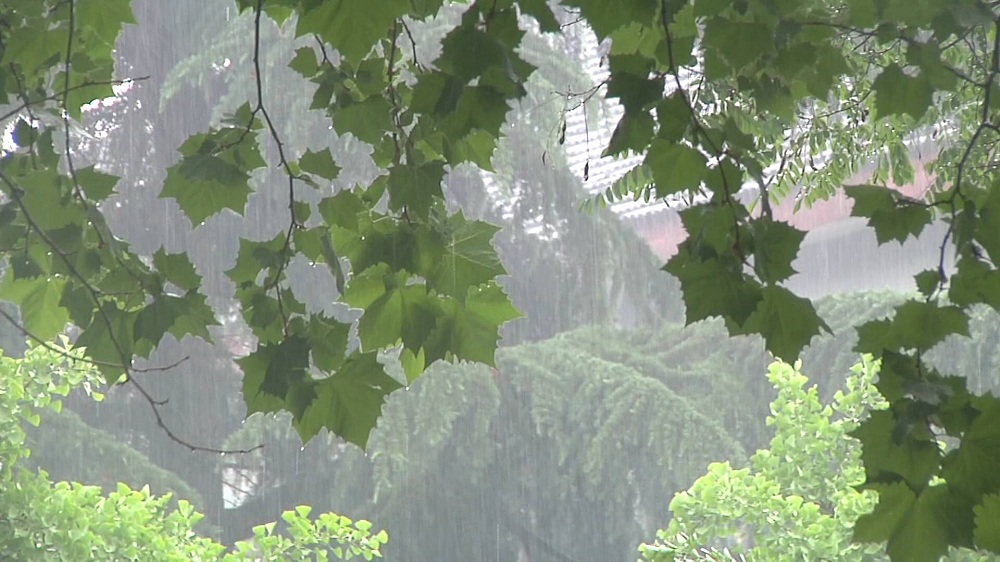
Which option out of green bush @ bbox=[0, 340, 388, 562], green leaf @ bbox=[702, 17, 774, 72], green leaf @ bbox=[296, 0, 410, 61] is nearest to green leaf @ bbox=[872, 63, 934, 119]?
green leaf @ bbox=[702, 17, 774, 72]

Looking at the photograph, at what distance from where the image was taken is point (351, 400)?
716 mm

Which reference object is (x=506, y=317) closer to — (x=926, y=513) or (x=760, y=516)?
(x=926, y=513)

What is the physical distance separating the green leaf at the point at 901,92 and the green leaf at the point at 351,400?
36 centimetres

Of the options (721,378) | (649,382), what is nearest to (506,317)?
(649,382)

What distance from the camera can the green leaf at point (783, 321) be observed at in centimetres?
63

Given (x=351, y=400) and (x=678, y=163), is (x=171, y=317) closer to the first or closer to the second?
(x=351, y=400)

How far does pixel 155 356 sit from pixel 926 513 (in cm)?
790

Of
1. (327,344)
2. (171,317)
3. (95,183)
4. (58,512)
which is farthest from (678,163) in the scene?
(58,512)

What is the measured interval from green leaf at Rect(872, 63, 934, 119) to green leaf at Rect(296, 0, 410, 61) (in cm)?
35

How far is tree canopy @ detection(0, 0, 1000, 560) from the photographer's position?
61 cm

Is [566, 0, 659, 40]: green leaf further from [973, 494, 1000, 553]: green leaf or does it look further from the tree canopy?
[973, 494, 1000, 553]: green leaf

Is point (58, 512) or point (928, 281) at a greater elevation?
point (928, 281)

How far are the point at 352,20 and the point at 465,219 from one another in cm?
23

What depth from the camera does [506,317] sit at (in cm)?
74
